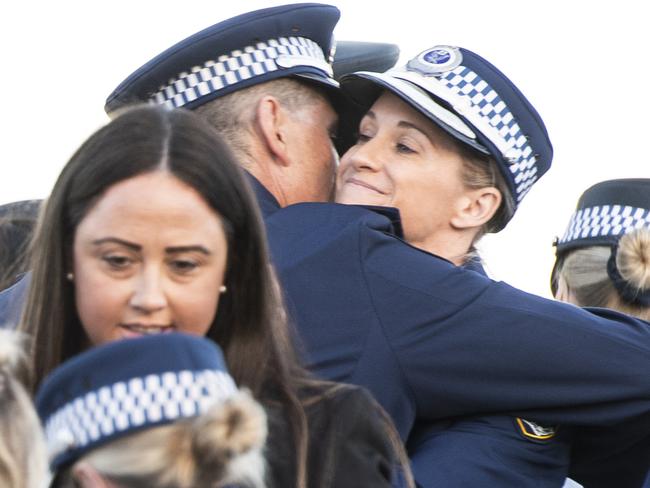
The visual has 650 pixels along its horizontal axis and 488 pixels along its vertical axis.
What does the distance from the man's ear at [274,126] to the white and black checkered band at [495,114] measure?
1.23 feet

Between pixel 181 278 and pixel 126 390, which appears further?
pixel 181 278

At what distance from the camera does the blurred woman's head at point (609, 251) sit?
3.97 m

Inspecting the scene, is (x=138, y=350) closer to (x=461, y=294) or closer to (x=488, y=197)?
(x=461, y=294)

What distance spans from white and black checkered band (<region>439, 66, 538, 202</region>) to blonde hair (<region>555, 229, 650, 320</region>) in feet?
1.14

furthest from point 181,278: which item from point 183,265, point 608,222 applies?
point 608,222

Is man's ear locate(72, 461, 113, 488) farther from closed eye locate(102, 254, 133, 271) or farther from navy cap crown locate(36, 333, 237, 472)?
closed eye locate(102, 254, 133, 271)

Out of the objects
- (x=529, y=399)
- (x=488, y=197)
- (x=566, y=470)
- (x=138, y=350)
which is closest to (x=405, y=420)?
(x=529, y=399)

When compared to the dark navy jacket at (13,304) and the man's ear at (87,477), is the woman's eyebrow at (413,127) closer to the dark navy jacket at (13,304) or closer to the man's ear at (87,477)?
the dark navy jacket at (13,304)

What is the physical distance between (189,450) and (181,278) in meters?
0.55

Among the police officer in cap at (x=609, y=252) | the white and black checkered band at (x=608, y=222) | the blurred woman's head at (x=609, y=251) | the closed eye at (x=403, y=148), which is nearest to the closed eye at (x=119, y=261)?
the closed eye at (x=403, y=148)

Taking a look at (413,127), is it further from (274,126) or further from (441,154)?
(274,126)

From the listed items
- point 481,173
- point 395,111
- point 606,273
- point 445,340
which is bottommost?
point 606,273

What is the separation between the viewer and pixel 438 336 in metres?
3.29

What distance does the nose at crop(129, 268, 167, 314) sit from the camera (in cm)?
266
